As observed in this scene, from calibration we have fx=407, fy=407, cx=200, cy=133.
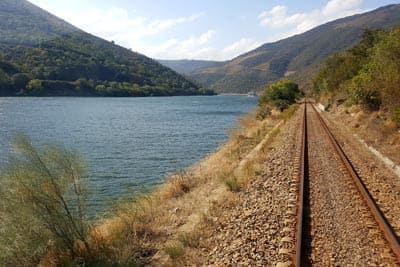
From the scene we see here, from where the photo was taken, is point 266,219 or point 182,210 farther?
point 182,210

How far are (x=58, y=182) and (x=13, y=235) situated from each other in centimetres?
153

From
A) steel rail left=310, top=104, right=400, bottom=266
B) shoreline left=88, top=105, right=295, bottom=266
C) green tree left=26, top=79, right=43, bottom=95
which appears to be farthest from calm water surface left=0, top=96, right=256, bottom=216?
green tree left=26, top=79, right=43, bottom=95

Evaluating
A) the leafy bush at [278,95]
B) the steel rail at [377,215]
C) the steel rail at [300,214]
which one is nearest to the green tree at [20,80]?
the leafy bush at [278,95]

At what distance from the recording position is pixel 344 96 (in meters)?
50.4

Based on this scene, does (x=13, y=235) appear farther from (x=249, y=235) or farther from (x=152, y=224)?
(x=249, y=235)

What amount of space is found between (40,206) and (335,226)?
651cm

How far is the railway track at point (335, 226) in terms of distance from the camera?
7621 millimetres

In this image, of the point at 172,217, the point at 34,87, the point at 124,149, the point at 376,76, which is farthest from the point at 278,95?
the point at 34,87

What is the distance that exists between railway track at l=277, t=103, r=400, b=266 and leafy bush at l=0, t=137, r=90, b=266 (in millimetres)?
4715

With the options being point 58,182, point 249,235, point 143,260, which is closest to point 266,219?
point 249,235

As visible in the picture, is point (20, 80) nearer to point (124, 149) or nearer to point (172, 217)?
point (124, 149)

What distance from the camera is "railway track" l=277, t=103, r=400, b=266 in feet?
25.0

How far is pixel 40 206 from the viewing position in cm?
872

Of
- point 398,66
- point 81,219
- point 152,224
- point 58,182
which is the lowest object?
point 152,224
